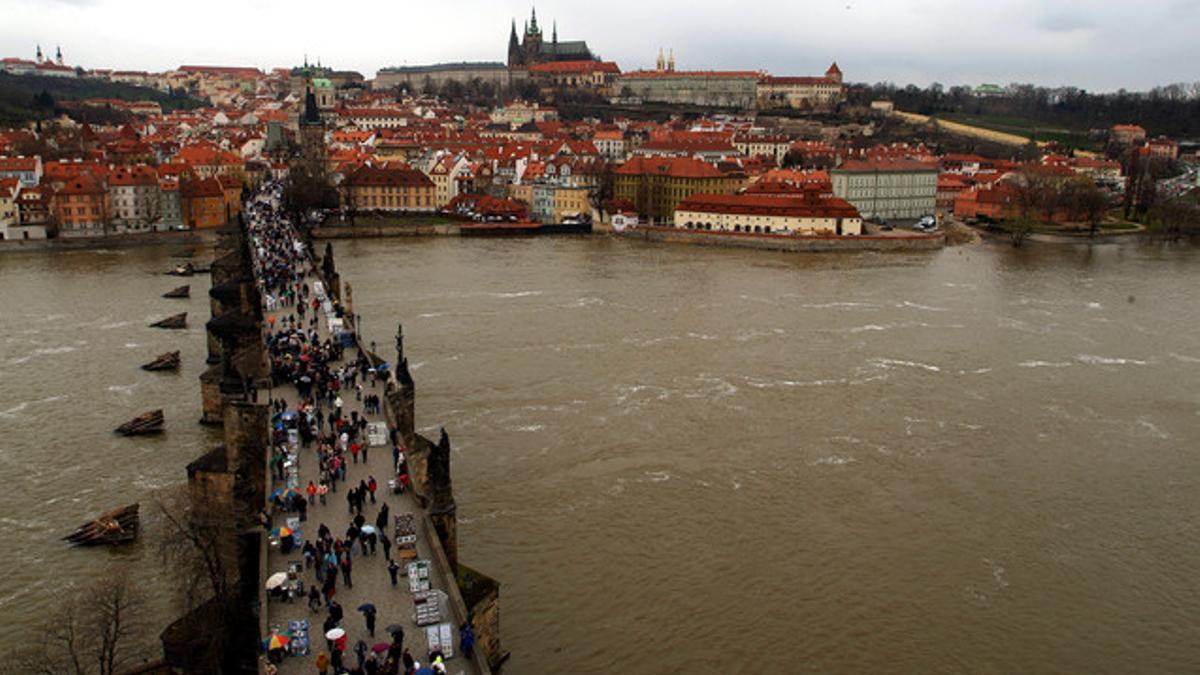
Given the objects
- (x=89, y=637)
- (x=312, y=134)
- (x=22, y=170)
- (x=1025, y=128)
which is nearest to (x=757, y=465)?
(x=89, y=637)

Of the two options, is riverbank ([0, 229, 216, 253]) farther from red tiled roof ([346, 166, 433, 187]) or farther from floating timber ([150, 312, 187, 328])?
floating timber ([150, 312, 187, 328])

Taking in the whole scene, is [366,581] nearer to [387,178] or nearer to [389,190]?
[389,190]

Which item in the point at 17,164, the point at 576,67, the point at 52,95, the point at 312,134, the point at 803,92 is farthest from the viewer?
the point at 576,67

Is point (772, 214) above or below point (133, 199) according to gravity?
below

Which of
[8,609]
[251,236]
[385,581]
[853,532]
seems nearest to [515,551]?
[385,581]

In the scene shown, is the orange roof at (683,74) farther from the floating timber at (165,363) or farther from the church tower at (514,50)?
the floating timber at (165,363)

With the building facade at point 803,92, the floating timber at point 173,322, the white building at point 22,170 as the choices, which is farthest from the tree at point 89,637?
the building facade at point 803,92

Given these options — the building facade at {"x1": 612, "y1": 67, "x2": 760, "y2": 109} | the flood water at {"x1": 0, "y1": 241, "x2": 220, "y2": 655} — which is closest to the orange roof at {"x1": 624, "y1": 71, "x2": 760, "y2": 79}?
the building facade at {"x1": 612, "y1": 67, "x2": 760, "y2": 109}
